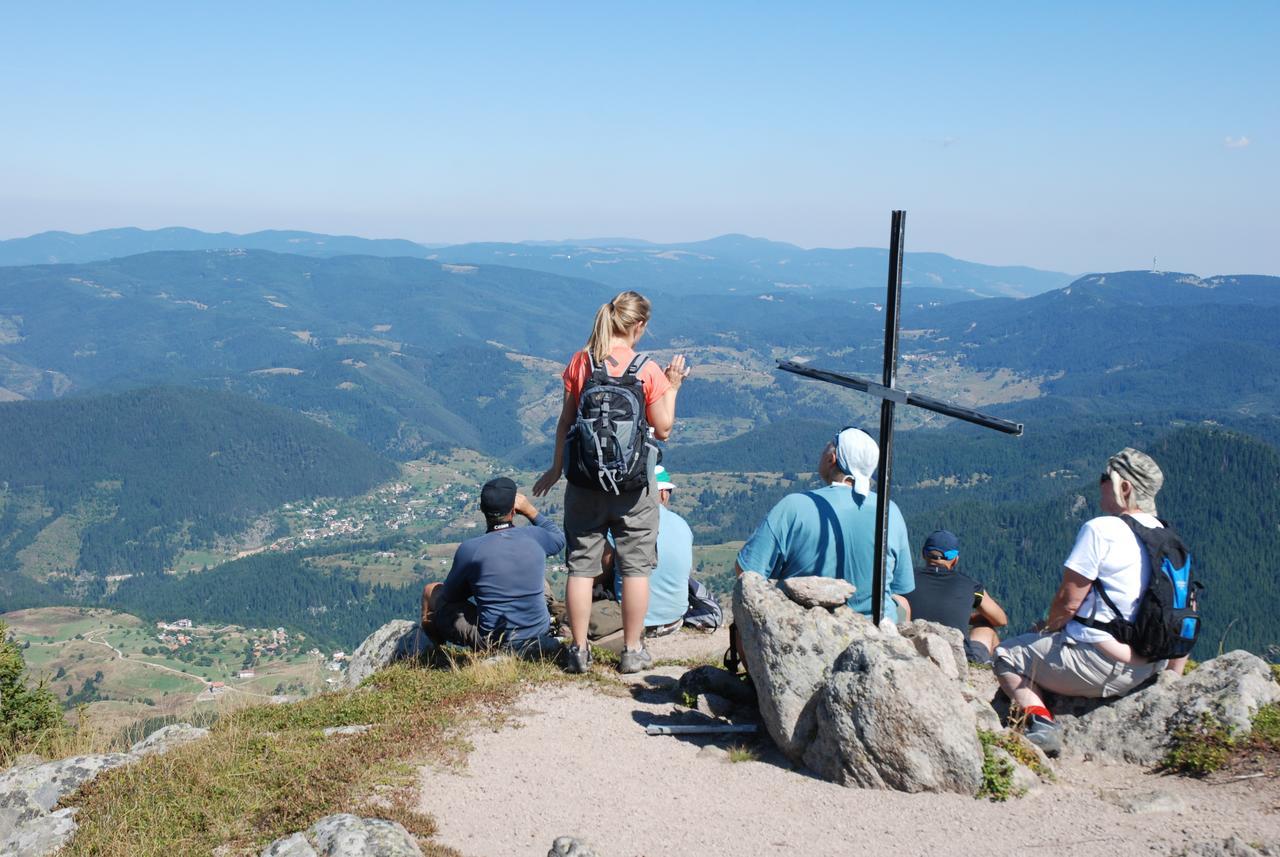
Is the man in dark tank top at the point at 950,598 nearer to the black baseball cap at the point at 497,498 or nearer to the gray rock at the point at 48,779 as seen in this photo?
the black baseball cap at the point at 497,498

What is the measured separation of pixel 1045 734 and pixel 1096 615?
99 centimetres

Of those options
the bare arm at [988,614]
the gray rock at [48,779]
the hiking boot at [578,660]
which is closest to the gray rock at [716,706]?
the hiking boot at [578,660]

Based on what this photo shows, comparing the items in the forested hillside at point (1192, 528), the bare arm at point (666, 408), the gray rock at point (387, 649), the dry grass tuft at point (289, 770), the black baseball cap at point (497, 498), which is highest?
the bare arm at point (666, 408)

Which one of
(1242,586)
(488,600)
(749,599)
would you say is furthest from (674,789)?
(1242,586)

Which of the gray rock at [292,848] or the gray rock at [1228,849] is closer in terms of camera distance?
the gray rock at [1228,849]

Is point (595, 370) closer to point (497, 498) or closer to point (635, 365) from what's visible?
point (635, 365)

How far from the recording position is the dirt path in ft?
19.1

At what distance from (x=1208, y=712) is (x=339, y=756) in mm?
6578

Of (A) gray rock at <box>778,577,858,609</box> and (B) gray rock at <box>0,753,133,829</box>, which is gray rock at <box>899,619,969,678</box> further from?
(B) gray rock at <box>0,753,133,829</box>

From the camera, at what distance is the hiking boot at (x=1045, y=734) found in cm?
706

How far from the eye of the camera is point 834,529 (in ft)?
27.1

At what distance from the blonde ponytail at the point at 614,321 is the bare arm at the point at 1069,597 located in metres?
3.98

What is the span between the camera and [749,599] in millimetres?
7352

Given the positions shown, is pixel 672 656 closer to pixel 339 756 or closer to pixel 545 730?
pixel 545 730
